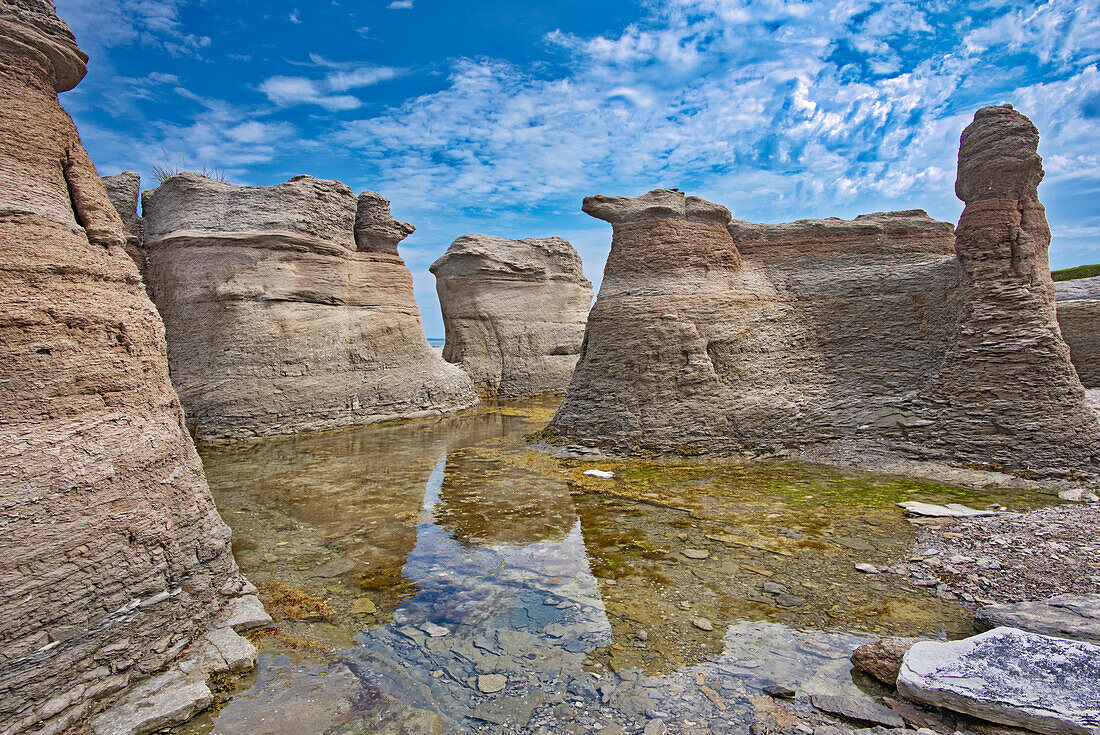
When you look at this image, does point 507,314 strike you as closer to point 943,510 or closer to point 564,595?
point 943,510

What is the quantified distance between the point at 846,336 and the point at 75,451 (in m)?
10.2

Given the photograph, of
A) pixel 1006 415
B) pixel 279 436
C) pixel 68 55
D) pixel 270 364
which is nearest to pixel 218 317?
pixel 270 364

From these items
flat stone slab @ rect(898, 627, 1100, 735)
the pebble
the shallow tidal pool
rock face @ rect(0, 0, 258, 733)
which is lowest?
the pebble

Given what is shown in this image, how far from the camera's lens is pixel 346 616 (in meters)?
4.68

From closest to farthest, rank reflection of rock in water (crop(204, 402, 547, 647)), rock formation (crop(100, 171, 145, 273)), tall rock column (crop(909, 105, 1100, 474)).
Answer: reflection of rock in water (crop(204, 402, 547, 647)) < tall rock column (crop(909, 105, 1100, 474)) < rock formation (crop(100, 171, 145, 273))

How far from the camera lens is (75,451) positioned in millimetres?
3721

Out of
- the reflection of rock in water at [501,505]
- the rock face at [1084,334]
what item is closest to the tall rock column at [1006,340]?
the reflection of rock in water at [501,505]

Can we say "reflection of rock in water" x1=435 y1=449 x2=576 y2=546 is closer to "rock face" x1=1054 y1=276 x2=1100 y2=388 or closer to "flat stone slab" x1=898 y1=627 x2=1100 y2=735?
"flat stone slab" x1=898 y1=627 x2=1100 y2=735

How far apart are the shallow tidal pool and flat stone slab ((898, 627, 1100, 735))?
46cm

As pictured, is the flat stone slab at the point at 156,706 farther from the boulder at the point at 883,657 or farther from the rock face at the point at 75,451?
the boulder at the point at 883,657

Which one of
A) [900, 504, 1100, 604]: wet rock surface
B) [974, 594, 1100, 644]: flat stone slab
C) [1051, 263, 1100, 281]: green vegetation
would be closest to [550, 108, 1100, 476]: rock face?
[900, 504, 1100, 604]: wet rock surface

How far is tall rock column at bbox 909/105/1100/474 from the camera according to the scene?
25.2 ft

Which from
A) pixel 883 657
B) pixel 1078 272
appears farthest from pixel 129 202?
pixel 1078 272

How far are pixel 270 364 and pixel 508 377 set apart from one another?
9.21 m
